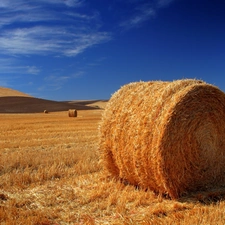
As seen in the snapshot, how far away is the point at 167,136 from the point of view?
494 centimetres

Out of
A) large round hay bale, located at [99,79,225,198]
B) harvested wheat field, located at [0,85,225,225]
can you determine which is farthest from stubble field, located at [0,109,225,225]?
large round hay bale, located at [99,79,225,198]

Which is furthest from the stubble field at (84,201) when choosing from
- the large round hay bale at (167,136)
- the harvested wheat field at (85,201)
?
the large round hay bale at (167,136)

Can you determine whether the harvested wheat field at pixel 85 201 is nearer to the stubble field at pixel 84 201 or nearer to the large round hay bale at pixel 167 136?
the stubble field at pixel 84 201

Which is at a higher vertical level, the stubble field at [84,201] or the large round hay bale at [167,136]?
the large round hay bale at [167,136]

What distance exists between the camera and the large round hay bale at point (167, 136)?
502cm

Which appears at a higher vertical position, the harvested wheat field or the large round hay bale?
the large round hay bale

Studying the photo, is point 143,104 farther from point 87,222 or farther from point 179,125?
point 87,222

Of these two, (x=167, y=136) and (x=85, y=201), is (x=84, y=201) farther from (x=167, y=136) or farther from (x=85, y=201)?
(x=167, y=136)

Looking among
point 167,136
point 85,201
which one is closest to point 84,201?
point 85,201

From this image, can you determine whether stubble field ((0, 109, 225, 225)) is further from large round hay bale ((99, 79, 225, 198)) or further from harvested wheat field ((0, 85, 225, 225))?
large round hay bale ((99, 79, 225, 198))

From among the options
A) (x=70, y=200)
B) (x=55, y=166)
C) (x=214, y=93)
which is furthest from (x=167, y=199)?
(x=55, y=166)

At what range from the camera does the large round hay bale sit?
5.02 meters

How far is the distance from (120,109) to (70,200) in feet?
6.42

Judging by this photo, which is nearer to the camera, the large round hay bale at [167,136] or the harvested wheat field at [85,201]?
the harvested wheat field at [85,201]
